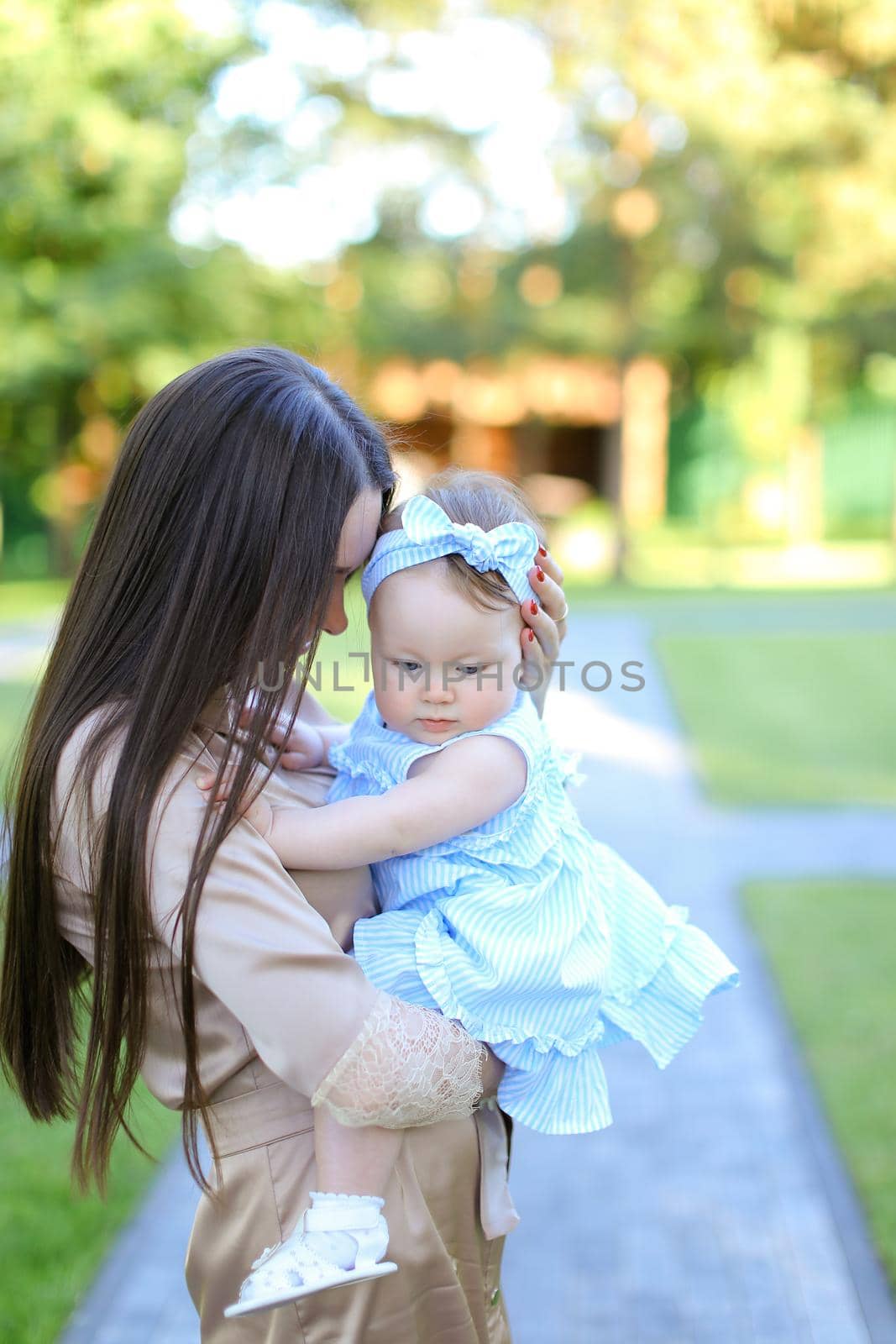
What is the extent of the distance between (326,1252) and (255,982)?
1.12 feet

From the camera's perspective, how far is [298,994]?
137 centimetres

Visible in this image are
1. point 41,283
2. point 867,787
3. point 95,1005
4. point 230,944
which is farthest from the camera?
point 41,283

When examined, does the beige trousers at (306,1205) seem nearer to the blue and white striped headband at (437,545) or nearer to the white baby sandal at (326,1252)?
the white baby sandal at (326,1252)

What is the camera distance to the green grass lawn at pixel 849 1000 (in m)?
3.34

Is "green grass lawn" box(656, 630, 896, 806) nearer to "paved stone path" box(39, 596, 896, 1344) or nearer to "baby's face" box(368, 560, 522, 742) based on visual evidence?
"paved stone path" box(39, 596, 896, 1344)

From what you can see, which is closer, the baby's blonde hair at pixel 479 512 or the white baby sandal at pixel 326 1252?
the white baby sandal at pixel 326 1252

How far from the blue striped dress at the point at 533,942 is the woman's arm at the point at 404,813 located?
0.12 ft

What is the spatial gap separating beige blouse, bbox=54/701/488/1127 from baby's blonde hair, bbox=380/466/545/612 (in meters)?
0.40

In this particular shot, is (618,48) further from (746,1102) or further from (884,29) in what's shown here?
(746,1102)

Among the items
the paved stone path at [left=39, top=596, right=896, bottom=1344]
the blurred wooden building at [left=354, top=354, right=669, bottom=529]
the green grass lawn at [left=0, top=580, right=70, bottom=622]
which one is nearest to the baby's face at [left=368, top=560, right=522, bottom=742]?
the paved stone path at [left=39, top=596, right=896, bottom=1344]

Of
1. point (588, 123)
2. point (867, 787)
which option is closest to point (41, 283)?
point (588, 123)

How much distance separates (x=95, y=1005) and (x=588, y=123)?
54.8ft

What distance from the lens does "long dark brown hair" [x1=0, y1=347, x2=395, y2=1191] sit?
4.64 feet

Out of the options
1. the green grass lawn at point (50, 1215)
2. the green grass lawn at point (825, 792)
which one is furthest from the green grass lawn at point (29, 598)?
the green grass lawn at point (50, 1215)
